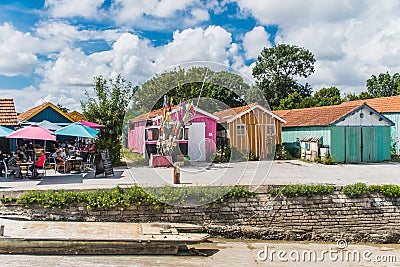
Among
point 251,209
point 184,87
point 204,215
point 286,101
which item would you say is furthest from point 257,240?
point 286,101

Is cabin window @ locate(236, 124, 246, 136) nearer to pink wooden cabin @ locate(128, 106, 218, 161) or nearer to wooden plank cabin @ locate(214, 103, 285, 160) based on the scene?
wooden plank cabin @ locate(214, 103, 285, 160)

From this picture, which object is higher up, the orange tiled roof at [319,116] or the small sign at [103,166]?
the orange tiled roof at [319,116]

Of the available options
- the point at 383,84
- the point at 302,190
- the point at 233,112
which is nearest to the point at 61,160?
the point at 233,112

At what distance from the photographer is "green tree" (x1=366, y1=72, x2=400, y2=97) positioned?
57000 millimetres

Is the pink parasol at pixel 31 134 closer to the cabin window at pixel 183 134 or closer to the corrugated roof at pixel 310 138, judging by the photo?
the cabin window at pixel 183 134

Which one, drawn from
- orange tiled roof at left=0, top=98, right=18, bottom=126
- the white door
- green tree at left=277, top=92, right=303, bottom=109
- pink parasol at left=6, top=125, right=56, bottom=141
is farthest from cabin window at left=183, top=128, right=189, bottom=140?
green tree at left=277, top=92, right=303, bottom=109

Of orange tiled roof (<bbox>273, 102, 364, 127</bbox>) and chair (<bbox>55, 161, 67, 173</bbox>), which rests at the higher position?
orange tiled roof (<bbox>273, 102, 364, 127</bbox>)

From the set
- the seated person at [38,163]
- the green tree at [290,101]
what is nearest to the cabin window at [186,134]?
the seated person at [38,163]

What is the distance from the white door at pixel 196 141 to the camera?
13945mm

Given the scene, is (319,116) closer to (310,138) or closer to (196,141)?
(310,138)

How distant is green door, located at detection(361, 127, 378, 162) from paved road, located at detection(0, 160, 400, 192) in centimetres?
267

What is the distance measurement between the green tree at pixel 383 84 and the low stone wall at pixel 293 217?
48192 millimetres

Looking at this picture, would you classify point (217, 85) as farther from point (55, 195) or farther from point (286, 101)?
point (286, 101)

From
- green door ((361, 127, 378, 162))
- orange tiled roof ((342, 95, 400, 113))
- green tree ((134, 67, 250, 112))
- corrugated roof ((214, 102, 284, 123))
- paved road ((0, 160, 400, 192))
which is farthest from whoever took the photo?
orange tiled roof ((342, 95, 400, 113))
